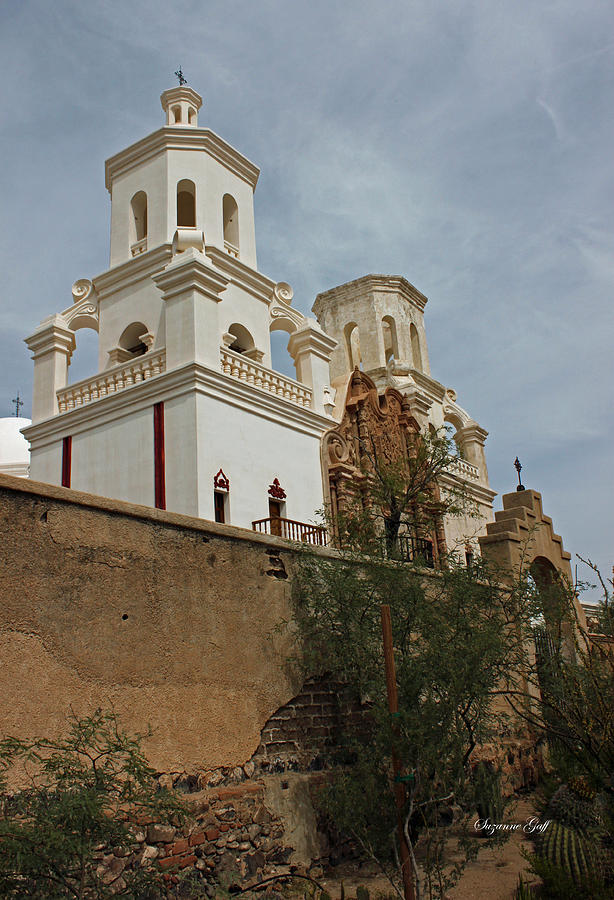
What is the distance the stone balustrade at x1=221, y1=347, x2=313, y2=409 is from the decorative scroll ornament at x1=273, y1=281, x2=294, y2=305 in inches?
108

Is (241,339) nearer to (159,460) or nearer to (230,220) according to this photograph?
(230,220)

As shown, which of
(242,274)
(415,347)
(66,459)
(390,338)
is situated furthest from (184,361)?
(415,347)

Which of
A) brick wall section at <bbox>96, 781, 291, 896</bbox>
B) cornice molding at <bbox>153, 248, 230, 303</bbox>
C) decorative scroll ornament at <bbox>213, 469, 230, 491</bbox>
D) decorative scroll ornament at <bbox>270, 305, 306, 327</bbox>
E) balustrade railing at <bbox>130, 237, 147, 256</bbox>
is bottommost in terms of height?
brick wall section at <bbox>96, 781, 291, 896</bbox>

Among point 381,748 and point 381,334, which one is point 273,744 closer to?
point 381,748

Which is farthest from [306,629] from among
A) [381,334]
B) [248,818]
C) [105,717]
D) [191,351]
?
[381,334]

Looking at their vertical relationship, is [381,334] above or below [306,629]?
above

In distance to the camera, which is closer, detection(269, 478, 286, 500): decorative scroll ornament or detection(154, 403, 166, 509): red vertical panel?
detection(154, 403, 166, 509): red vertical panel

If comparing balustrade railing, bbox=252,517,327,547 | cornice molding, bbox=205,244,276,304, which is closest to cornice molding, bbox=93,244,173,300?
cornice molding, bbox=205,244,276,304

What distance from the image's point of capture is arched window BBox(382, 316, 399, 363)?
76.9 feet

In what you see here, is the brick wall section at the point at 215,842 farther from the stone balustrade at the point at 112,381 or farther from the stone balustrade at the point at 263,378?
the stone balustrade at the point at 112,381

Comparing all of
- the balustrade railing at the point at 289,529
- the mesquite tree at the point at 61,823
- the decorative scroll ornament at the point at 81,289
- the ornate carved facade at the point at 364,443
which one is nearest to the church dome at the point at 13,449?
the decorative scroll ornament at the point at 81,289

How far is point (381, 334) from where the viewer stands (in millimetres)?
23219

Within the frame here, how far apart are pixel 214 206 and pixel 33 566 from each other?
1295cm

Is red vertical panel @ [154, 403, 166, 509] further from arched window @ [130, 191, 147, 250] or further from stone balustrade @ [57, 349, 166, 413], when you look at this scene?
arched window @ [130, 191, 147, 250]
